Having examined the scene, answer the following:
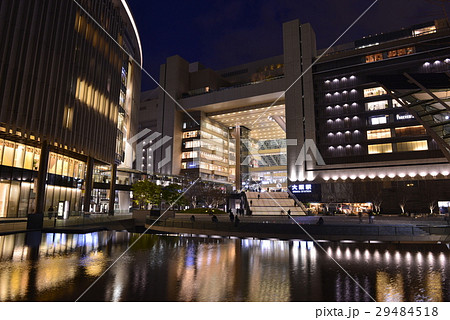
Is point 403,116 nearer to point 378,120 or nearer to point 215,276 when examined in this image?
point 378,120

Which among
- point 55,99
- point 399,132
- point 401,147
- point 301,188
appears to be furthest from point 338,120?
point 55,99

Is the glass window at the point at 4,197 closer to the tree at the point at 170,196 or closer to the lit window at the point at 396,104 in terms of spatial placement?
the tree at the point at 170,196

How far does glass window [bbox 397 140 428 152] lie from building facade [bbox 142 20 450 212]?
174 millimetres

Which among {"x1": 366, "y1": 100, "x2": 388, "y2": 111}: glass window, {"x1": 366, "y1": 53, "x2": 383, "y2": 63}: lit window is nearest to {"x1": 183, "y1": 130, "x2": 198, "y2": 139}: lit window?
{"x1": 366, "y1": 100, "x2": 388, "y2": 111}: glass window

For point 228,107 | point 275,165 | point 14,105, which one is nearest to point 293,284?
point 14,105

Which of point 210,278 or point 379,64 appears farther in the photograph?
point 379,64

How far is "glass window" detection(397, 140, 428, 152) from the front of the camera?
58.4 metres

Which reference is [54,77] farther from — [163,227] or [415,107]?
[415,107]

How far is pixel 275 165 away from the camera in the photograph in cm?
10825

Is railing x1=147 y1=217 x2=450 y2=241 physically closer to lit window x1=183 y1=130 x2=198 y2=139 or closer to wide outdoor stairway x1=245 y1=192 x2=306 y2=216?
wide outdoor stairway x1=245 y1=192 x2=306 y2=216

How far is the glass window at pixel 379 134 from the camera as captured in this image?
61969 millimetres
